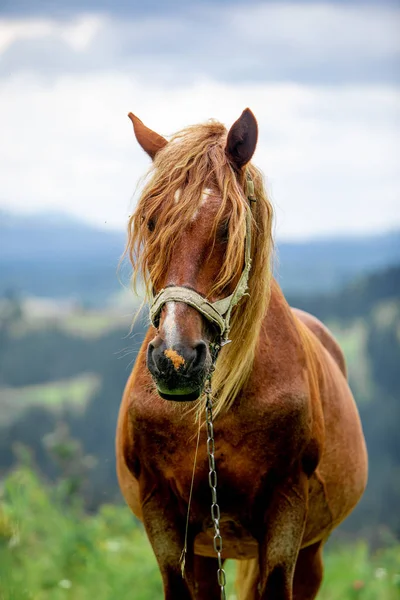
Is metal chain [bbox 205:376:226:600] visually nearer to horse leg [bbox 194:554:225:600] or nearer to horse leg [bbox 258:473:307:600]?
horse leg [bbox 258:473:307:600]

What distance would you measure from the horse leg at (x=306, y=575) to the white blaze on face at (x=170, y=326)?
2.29 metres

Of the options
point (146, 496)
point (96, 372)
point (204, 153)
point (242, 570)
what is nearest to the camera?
point (204, 153)

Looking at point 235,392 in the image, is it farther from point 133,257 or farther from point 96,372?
point 96,372

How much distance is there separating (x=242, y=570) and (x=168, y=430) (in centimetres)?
160

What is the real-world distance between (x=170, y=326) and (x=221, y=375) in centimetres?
59

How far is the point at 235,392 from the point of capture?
9.99ft

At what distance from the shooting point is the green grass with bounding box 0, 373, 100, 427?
12000 mm

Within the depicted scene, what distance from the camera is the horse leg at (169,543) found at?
10.6 feet

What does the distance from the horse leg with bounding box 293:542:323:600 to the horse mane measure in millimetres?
1644

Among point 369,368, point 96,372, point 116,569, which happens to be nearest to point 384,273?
point 369,368

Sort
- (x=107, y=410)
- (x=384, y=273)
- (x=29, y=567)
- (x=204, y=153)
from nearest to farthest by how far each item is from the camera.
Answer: (x=204, y=153)
(x=29, y=567)
(x=107, y=410)
(x=384, y=273)

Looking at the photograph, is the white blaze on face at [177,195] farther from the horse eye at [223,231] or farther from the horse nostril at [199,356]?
the horse nostril at [199,356]

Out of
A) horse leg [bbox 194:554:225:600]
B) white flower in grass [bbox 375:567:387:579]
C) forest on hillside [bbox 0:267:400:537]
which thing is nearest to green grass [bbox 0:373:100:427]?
forest on hillside [bbox 0:267:400:537]

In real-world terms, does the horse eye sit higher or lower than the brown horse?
higher
